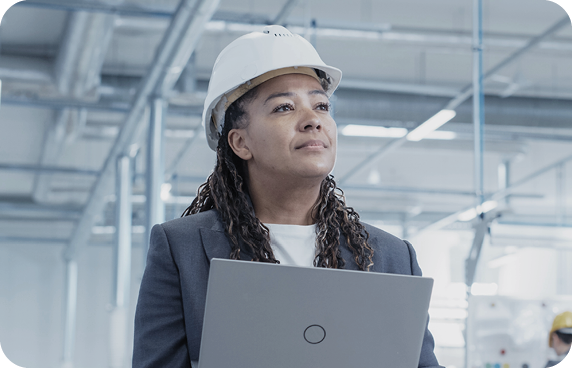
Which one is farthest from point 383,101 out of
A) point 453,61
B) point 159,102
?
point 159,102

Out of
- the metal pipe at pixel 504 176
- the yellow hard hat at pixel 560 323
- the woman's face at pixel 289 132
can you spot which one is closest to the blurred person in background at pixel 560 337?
the yellow hard hat at pixel 560 323

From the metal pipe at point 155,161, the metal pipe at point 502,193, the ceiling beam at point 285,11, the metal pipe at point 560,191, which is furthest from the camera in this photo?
the metal pipe at point 560,191

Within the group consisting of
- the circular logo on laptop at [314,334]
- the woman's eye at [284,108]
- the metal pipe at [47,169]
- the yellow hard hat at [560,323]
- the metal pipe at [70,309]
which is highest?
the metal pipe at [47,169]

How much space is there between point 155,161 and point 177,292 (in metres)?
3.95

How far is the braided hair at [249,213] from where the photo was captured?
1300 millimetres

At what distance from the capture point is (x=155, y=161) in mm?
5098

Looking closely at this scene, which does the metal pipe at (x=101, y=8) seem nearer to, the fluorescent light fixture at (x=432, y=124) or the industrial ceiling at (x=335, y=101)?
the industrial ceiling at (x=335, y=101)

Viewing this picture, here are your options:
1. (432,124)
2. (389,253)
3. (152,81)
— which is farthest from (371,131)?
(389,253)

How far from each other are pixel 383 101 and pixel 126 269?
105 inches

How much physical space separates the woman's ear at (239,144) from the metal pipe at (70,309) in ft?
20.9

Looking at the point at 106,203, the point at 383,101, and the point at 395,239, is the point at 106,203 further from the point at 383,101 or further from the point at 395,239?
the point at 395,239

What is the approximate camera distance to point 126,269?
20.9 ft

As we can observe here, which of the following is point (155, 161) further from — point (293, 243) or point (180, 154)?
point (293, 243)

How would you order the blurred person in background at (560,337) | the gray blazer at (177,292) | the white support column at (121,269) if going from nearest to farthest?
the gray blazer at (177,292) < the blurred person in background at (560,337) < the white support column at (121,269)
